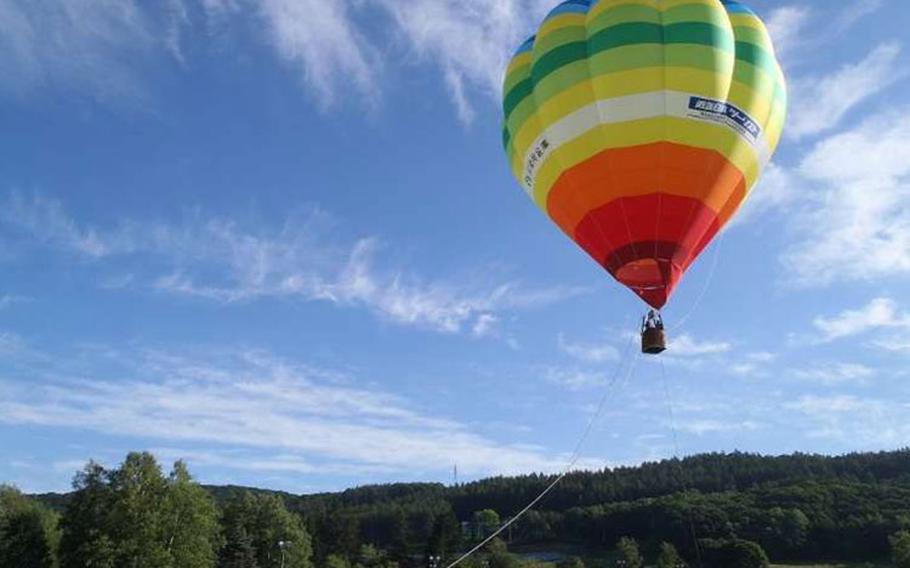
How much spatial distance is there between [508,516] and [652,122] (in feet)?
493

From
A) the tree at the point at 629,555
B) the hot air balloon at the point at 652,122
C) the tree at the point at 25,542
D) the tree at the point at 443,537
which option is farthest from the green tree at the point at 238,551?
the hot air balloon at the point at 652,122

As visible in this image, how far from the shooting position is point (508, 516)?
16025cm

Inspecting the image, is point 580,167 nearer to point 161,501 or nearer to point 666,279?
point 666,279

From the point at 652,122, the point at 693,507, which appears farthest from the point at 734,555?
the point at 652,122

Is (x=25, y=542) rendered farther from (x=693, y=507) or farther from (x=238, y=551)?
(x=693, y=507)

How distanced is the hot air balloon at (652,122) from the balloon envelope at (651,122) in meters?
0.02

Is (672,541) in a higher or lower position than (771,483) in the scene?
lower

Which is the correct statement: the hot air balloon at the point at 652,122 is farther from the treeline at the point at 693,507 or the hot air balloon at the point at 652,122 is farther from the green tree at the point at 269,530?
the green tree at the point at 269,530

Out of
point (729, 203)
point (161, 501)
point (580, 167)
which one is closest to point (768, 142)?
point (729, 203)

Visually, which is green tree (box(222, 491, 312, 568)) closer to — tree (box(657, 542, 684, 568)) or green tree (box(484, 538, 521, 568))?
green tree (box(484, 538, 521, 568))

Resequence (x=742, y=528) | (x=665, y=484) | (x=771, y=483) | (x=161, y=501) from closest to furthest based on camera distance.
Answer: (x=161, y=501) → (x=742, y=528) → (x=771, y=483) → (x=665, y=484)

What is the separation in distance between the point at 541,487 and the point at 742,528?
63.1m

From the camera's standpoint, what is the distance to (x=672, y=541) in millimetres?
119188

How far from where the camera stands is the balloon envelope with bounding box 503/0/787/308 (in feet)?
57.1
